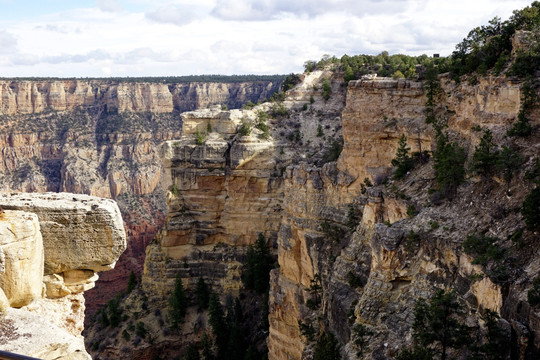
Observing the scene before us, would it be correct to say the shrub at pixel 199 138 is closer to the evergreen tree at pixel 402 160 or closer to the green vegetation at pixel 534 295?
the evergreen tree at pixel 402 160

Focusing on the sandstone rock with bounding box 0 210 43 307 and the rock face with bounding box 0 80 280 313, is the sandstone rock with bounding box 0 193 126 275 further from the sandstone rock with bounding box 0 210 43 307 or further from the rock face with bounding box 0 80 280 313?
the rock face with bounding box 0 80 280 313

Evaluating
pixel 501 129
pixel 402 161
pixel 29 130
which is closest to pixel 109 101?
pixel 29 130

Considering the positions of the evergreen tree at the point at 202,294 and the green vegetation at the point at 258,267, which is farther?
the evergreen tree at the point at 202,294

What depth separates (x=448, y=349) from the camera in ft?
57.2

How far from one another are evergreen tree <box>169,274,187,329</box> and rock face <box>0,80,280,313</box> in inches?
1844

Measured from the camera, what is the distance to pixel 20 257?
34.4 ft

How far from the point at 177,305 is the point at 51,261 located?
35244mm

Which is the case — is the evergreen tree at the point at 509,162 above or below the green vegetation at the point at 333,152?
above

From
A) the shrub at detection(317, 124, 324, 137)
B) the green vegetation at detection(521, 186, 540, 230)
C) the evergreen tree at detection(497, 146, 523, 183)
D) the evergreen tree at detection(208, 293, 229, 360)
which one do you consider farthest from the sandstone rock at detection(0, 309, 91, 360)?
the shrub at detection(317, 124, 324, 137)

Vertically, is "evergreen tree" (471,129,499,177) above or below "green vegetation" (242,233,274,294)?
above

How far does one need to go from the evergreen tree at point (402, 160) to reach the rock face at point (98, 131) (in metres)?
67.2

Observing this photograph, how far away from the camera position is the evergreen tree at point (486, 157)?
70.0ft

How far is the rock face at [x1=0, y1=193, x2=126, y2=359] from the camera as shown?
31.4 ft

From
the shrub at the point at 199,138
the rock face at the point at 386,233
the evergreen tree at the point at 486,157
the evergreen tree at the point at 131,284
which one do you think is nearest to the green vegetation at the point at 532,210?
the rock face at the point at 386,233
